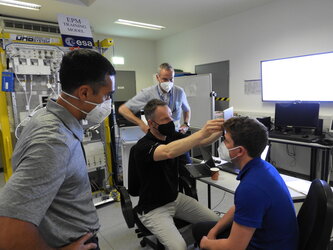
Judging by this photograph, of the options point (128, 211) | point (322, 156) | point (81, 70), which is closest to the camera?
point (81, 70)

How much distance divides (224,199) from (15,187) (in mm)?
2821

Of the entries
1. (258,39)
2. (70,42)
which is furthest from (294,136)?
(70,42)

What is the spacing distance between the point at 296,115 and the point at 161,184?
270 centimetres

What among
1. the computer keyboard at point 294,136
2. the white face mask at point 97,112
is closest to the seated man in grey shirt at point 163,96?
the white face mask at point 97,112

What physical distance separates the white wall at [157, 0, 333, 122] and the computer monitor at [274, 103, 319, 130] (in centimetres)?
29

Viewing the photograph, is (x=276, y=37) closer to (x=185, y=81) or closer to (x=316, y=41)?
(x=316, y=41)

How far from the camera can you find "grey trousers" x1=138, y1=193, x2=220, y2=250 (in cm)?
146

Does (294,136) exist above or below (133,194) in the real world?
above

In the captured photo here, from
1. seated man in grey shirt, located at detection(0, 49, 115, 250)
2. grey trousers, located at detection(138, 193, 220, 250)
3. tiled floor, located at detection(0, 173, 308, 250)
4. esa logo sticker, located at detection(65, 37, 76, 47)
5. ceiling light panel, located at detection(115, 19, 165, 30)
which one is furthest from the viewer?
ceiling light panel, located at detection(115, 19, 165, 30)

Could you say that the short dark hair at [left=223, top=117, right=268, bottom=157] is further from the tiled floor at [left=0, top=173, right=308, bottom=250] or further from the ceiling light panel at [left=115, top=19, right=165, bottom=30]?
the ceiling light panel at [left=115, top=19, right=165, bottom=30]

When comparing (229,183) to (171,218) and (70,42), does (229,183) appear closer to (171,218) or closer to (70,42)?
(171,218)

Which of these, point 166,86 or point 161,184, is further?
point 166,86

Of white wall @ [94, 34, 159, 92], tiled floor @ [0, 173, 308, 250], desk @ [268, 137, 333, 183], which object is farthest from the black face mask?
white wall @ [94, 34, 159, 92]

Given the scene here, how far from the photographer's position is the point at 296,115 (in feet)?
11.1
